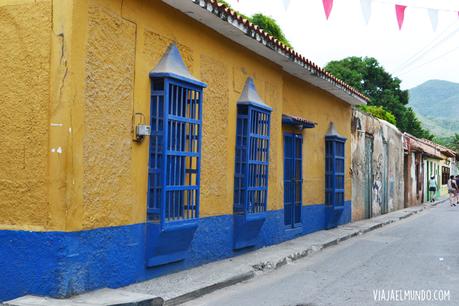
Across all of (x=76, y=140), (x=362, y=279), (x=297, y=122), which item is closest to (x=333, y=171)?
(x=297, y=122)

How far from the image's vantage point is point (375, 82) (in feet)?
165

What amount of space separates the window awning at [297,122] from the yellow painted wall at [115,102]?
2.56m

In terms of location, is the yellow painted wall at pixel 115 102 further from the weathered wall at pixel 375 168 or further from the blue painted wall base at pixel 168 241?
the weathered wall at pixel 375 168

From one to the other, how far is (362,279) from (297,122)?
16.2ft

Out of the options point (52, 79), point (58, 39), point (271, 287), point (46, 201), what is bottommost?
point (271, 287)

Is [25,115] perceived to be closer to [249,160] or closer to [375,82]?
[249,160]

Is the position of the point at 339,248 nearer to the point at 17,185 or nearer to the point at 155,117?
the point at 155,117

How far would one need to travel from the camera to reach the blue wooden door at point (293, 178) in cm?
1275

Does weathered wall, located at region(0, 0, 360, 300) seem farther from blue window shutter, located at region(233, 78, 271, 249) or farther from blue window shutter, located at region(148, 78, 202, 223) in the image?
blue window shutter, located at region(233, 78, 271, 249)

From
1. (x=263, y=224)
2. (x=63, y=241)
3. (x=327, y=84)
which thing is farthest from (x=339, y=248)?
(x=63, y=241)

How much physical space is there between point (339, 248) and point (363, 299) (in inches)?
214

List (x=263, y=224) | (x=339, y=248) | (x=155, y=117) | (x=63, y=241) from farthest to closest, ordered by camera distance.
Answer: (x=339, y=248) < (x=263, y=224) < (x=155, y=117) < (x=63, y=241)

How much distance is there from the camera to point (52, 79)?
6133 mm

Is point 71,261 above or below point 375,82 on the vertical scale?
below
